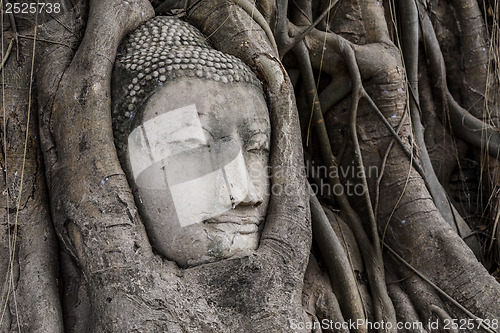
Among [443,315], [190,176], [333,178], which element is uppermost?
[190,176]

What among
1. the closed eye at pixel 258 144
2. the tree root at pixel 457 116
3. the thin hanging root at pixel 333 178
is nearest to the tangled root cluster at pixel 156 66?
the closed eye at pixel 258 144

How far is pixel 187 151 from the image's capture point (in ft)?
5.98

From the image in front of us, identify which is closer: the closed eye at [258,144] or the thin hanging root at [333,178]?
the closed eye at [258,144]

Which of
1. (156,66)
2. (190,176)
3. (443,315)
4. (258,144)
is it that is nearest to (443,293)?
(443,315)

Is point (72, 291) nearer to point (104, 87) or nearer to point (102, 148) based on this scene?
point (102, 148)

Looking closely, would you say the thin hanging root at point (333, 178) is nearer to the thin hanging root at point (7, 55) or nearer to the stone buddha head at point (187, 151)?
the stone buddha head at point (187, 151)

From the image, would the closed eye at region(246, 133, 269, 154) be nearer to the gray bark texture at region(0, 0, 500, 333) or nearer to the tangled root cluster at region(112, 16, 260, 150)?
the gray bark texture at region(0, 0, 500, 333)

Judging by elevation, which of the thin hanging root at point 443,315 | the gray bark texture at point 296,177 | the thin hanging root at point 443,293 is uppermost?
the gray bark texture at point 296,177

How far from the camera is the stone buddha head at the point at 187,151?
1807mm

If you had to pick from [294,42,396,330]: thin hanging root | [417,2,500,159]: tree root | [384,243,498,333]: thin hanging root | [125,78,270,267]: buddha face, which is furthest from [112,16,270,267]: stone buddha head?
[417,2,500,159]: tree root

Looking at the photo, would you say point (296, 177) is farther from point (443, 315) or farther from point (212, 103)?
point (443, 315)

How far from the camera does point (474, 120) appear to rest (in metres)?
3.00

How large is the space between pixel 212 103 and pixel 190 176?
263mm

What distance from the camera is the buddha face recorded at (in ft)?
5.92
